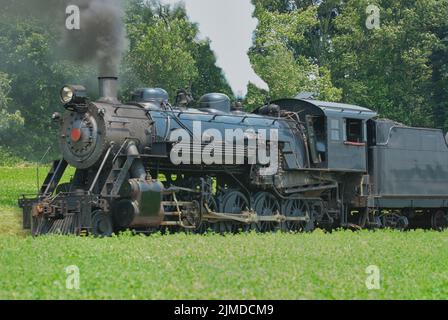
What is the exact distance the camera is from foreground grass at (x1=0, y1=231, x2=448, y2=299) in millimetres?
9781

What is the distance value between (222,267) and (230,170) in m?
9.03

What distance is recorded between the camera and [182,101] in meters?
20.0

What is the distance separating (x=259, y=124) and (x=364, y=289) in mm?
11358

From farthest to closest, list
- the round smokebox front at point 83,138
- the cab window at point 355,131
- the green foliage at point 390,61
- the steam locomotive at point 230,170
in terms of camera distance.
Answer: the green foliage at point 390,61
the cab window at point 355,131
the round smokebox front at point 83,138
the steam locomotive at point 230,170

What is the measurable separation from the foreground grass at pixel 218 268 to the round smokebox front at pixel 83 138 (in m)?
2.64

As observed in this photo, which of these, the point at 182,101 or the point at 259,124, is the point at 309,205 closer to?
the point at 259,124

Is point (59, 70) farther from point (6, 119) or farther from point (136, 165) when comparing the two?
point (136, 165)

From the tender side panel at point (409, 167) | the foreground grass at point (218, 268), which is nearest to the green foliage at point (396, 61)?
the tender side panel at point (409, 167)

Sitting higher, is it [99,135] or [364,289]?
[99,135]

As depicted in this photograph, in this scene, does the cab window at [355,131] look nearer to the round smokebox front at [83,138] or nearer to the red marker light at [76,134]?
the round smokebox front at [83,138]

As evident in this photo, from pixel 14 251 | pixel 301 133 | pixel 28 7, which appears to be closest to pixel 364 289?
pixel 14 251

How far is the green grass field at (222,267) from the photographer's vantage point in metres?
9.79

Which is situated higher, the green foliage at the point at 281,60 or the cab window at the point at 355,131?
the green foliage at the point at 281,60
